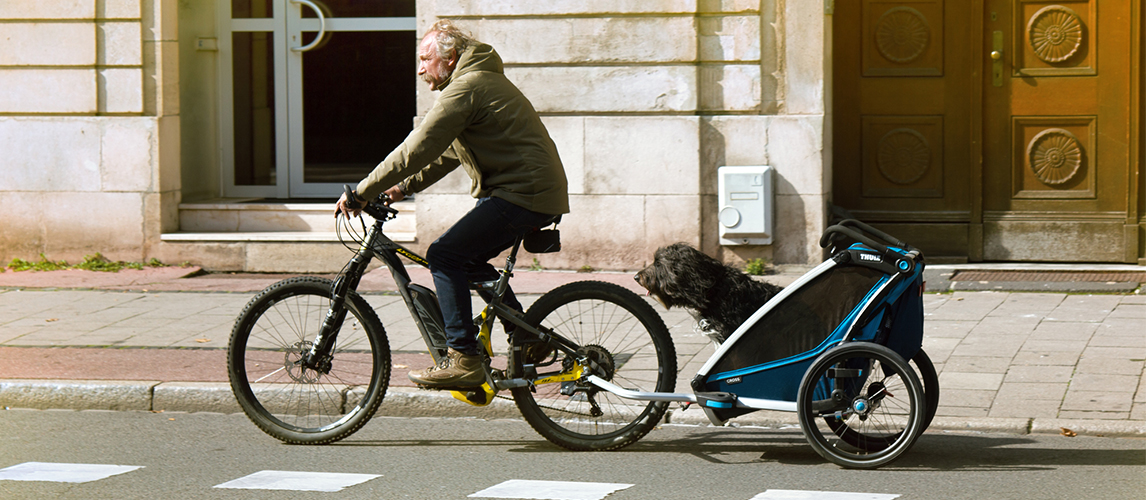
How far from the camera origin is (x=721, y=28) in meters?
10.0

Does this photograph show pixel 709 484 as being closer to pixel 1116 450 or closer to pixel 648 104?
Result: pixel 1116 450

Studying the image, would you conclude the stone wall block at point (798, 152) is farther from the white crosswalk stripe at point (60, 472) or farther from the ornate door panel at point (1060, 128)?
the white crosswalk stripe at point (60, 472)

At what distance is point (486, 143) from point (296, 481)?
1.50 m

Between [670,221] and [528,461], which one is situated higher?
[670,221]

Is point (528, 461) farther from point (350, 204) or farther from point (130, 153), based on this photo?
point (130, 153)

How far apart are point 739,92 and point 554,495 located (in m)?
5.83

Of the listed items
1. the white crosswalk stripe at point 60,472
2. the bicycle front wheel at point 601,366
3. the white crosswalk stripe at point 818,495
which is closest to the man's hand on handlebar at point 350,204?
the bicycle front wheel at point 601,366

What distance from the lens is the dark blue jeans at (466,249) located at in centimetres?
527

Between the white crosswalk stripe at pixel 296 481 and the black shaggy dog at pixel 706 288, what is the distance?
1.33 meters

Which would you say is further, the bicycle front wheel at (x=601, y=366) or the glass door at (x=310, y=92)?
the glass door at (x=310, y=92)

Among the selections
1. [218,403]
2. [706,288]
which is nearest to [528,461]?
[706,288]

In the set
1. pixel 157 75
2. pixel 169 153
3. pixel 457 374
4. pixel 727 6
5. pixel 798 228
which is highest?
pixel 727 6

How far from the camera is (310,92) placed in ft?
38.7

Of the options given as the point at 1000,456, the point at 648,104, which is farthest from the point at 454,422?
the point at 648,104
